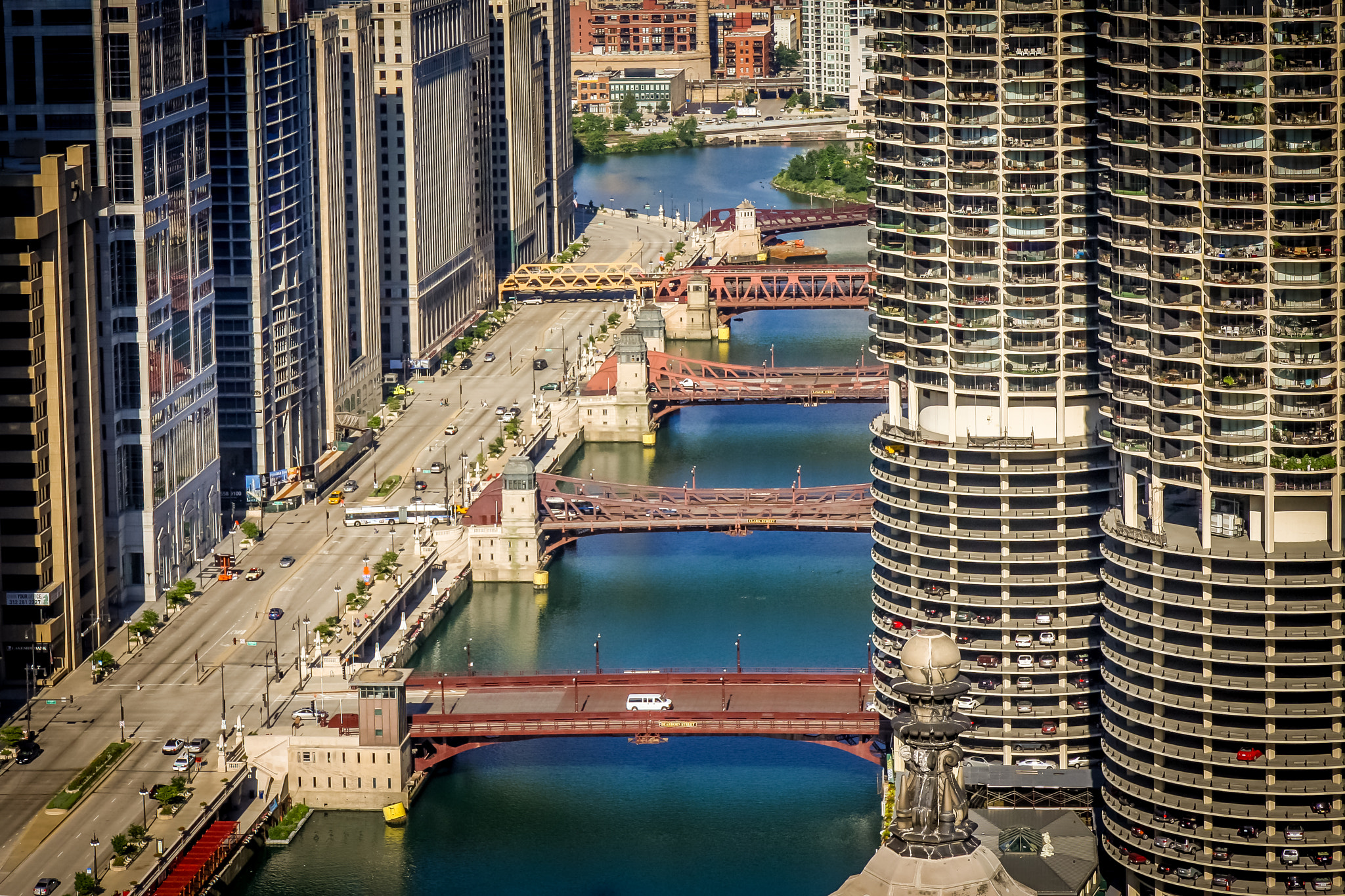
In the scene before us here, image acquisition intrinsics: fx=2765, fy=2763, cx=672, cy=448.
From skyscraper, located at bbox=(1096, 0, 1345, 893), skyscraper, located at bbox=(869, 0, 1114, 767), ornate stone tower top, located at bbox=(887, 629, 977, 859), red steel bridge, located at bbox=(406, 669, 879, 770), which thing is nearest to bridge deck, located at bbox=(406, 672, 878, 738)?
red steel bridge, located at bbox=(406, 669, 879, 770)

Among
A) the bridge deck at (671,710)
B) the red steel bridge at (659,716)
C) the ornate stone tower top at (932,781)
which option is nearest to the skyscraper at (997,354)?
the red steel bridge at (659,716)

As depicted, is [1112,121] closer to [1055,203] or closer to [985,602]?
[1055,203]

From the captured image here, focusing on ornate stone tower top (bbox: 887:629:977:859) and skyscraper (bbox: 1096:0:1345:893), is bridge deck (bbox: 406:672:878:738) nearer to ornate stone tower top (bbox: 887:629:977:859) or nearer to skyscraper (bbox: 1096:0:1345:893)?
skyscraper (bbox: 1096:0:1345:893)

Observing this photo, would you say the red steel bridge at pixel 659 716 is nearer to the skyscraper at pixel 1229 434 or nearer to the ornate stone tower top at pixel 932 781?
the skyscraper at pixel 1229 434

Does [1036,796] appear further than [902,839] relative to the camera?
Yes

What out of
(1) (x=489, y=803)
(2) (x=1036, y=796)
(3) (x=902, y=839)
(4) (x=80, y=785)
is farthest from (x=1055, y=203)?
(3) (x=902, y=839)

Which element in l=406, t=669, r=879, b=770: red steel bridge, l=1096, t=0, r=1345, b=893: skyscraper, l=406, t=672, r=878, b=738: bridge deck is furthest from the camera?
l=406, t=672, r=878, b=738: bridge deck
